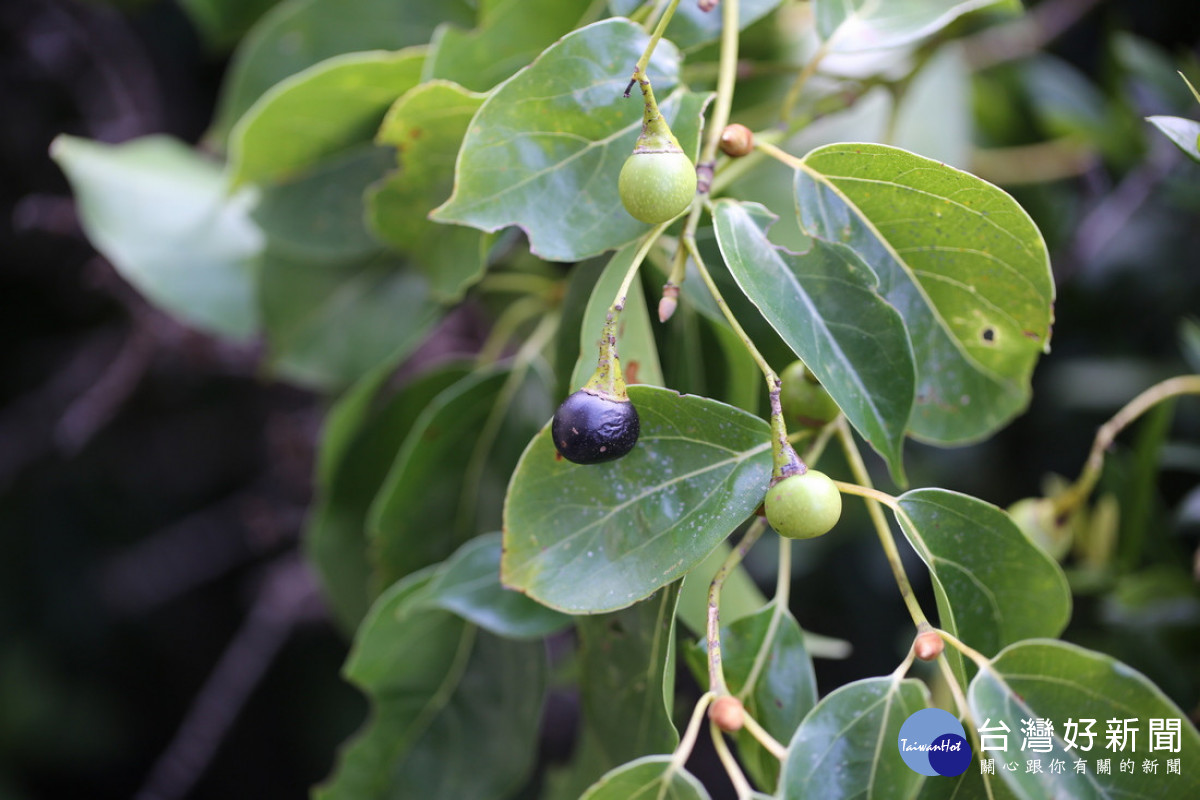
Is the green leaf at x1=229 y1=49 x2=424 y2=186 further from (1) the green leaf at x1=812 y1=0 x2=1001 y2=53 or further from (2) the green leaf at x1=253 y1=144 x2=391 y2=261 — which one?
(1) the green leaf at x1=812 y1=0 x2=1001 y2=53

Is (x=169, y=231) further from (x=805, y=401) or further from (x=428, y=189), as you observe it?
(x=805, y=401)

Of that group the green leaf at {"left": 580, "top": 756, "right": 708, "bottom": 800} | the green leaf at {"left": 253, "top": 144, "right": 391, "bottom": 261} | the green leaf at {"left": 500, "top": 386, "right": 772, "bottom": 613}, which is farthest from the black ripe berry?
the green leaf at {"left": 253, "top": 144, "right": 391, "bottom": 261}

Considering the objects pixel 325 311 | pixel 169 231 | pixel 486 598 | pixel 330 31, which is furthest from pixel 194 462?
pixel 486 598

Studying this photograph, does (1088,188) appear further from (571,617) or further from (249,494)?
(249,494)

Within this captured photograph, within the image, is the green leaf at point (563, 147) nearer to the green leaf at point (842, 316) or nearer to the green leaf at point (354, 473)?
the green leaf at point (842, 316)

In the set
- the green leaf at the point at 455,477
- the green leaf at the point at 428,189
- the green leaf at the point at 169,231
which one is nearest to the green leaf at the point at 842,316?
the green leaf at the point at 428,189

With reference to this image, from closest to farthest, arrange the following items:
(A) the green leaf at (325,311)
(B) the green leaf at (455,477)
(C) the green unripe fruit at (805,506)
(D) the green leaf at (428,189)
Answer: (C) the green unripe fruit at (805,506) → (D) the green leaf at (428,189) → (B) the green leaf at (455,477) → (A) the green leaf at (325,311)

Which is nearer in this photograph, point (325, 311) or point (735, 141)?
point (735, 141)
